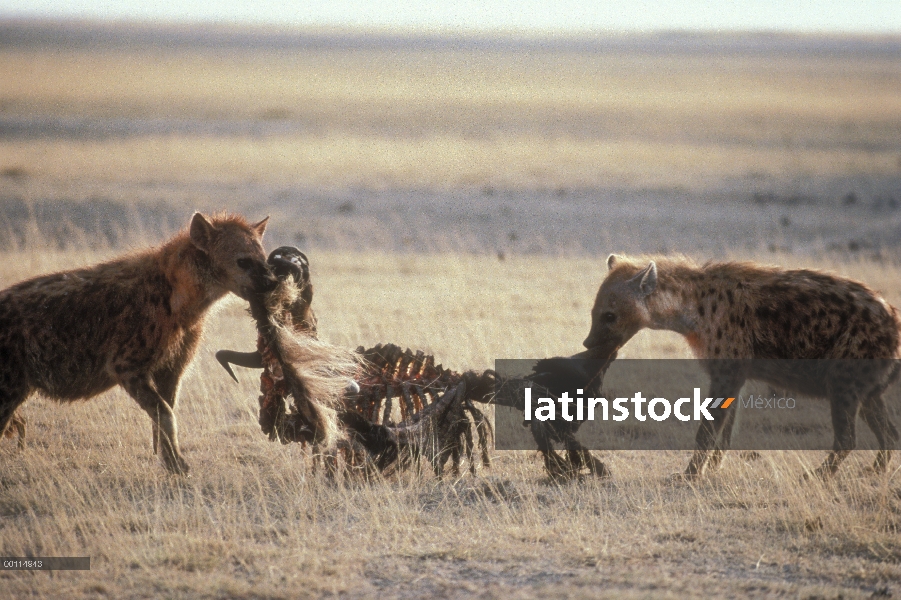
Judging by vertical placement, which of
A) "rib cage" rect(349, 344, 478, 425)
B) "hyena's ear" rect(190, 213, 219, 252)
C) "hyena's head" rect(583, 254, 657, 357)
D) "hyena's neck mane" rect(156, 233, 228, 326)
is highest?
"hyena's ear" rect(190, 213, 219, 252)

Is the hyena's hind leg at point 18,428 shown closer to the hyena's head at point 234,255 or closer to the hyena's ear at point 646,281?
the hyena's head at point 234,255

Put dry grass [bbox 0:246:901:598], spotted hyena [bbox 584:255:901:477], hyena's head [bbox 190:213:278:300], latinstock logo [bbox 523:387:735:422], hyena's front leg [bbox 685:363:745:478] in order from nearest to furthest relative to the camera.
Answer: dry grass [bbox 0:246:901:598] → hyena's head [bbox 190:213:278:300] → latinstock logo [bbox 523:387:735:422] → spotted hyena [bbox 584:255:901:477] → hyena's front leg [bbox 685:363:745:478]

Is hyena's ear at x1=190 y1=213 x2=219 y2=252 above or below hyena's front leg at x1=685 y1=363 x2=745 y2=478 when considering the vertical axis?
above

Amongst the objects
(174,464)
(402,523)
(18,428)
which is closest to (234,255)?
(174,464)

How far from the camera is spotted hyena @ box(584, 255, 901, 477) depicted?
5602mm

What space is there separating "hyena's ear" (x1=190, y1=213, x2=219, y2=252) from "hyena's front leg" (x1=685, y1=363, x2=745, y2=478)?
2.78 metres

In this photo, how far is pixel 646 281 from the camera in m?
5.96

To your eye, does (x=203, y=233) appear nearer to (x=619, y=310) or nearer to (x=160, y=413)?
(x=160, y=413)

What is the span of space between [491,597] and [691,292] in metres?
2.48

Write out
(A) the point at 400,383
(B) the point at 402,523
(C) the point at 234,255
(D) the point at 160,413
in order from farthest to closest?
(A) the point at 400,383
(D) the point at 160,413
(C) the point at 234,255
(B) the point at 402,523

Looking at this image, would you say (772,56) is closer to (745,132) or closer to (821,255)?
(745,132)

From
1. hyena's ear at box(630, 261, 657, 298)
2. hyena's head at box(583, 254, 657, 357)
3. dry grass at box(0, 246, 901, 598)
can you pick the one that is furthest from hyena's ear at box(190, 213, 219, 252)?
hyena's ear at box(630, 261, 657, 298)

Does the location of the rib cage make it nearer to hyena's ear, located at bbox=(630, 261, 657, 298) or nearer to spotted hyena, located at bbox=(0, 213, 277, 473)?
spotted hyena, located at bbox=(0, 213, 277, 473)

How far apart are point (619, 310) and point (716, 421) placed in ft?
2.62
